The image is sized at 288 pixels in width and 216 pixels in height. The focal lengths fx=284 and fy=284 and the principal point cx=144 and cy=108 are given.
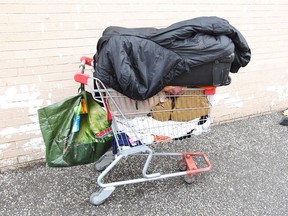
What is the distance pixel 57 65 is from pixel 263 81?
288 cm

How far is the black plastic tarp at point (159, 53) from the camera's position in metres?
1.98

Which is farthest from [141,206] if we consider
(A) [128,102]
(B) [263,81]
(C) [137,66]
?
(B) [263,81]

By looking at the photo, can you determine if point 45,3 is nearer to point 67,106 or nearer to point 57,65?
point 57,65

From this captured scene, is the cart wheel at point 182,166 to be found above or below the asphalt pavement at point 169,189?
above

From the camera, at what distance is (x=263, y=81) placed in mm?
4090

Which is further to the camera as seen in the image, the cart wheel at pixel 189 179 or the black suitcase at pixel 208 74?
the cart wheel at pixel 189 179

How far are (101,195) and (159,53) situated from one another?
1.32 meters

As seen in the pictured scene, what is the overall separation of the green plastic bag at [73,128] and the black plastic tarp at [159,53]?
0.41 m

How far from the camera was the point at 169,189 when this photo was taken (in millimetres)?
2742

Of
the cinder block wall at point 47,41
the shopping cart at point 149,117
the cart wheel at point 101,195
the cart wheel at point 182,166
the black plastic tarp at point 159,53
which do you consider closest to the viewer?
the black plastic tarp at point 159,53

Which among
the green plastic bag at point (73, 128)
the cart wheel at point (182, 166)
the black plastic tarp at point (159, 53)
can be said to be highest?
the black plastic tarp at point (159, 53)

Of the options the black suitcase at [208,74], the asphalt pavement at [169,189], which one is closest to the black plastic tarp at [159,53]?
the black suitcase at [208,74]

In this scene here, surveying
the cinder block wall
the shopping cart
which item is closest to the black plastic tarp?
the shopping cart

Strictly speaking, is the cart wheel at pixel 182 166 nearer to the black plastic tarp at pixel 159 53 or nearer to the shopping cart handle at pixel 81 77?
the black plastic tarp at pixel 159 53
